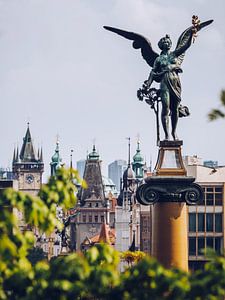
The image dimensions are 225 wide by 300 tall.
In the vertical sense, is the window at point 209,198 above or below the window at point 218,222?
above

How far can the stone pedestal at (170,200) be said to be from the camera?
130 feet

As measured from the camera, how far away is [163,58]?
1612 inches

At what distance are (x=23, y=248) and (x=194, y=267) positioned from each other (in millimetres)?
71186

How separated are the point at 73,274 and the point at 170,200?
16.4m

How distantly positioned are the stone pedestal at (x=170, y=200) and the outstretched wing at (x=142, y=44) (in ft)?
10.3

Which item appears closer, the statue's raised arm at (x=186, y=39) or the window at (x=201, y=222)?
the statue's raised arm at (x=186, y=39)

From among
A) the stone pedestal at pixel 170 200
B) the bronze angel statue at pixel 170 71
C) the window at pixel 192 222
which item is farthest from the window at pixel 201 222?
the stone pedestal at pixel 170 200

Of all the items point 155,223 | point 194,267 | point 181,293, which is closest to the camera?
point 181,293

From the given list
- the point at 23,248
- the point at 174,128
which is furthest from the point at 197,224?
the point at 23,248

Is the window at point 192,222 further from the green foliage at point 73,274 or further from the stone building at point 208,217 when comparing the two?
the green foliage at point 73,274

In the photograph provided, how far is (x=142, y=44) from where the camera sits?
4184cm

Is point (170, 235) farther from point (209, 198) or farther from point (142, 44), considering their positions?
point (209, 198)

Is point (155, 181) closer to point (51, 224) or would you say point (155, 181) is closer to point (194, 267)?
point (51, 224)

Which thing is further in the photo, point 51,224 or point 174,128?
point 174,128
